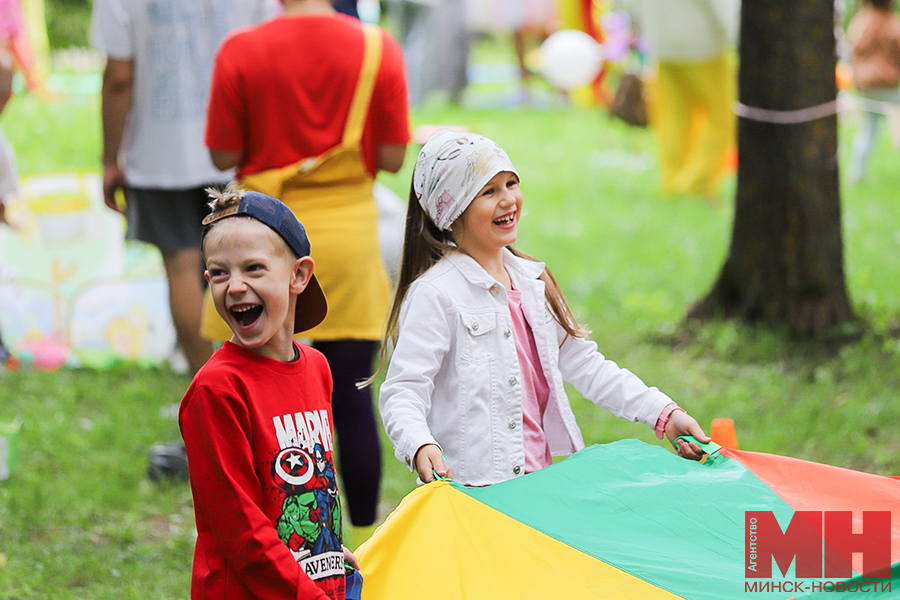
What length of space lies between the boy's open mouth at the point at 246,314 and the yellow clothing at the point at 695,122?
8.52m

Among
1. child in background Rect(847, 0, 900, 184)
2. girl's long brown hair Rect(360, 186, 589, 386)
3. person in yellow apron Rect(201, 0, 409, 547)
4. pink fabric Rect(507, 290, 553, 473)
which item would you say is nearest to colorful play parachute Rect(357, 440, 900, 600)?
pink fabric Rect(507, 290, 553, 473)

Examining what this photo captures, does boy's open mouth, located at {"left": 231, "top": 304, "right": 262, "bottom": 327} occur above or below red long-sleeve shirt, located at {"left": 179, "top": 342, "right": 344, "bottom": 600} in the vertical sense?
above

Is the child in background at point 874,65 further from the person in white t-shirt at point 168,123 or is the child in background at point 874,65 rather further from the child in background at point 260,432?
the child in background at point 260,432

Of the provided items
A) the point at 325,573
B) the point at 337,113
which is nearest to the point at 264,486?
the point at 325,573

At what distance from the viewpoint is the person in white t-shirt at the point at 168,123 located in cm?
418

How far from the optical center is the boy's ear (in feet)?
7.02

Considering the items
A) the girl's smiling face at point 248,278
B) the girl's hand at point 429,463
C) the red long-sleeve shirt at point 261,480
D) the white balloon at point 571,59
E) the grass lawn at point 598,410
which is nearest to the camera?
the red long-sleeve shirt at point 261,480

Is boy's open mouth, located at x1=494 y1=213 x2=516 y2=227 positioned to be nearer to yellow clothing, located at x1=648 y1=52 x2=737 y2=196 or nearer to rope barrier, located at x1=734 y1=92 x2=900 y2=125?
rope barrier, located at x1=734 y1=92 x2=900 y2=125

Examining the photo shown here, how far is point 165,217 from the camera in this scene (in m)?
4.27

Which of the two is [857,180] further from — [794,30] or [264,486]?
[264,486]

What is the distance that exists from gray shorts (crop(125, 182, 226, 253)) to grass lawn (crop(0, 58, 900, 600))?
3.27 feet

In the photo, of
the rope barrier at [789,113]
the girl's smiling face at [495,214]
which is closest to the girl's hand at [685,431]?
the girl's smiling face at [495,214]

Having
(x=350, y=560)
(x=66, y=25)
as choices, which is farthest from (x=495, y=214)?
(x=66, y=25)

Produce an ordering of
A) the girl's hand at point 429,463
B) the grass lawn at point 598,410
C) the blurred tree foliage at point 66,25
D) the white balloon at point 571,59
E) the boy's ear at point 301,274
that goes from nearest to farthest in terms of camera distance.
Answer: the boy's ear at point 301,274, the girl's hand at point 429,463, the grass lawn at point 598,410, the white balloon at point 571,59, the blurred tree foliage at point 66,25
